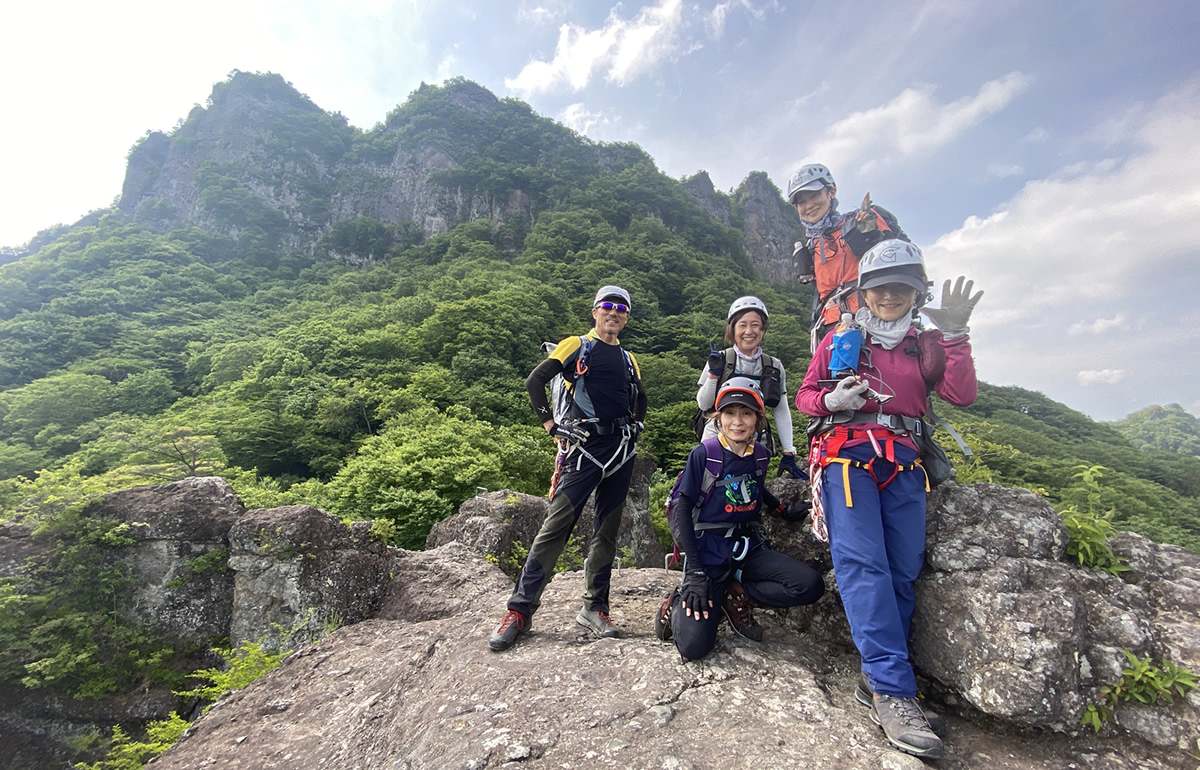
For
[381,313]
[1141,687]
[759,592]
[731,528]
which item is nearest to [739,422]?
[731,528]

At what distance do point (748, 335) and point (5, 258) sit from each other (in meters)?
113

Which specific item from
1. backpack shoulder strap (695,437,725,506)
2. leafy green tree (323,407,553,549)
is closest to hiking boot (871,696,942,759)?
backpack shoulder strap (695,437,725,506)

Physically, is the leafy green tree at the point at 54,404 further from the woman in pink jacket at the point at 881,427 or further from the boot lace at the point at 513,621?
the woman in pink jacket at the point at 881,427

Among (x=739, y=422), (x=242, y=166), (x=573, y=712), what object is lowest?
(x=573, y=712)

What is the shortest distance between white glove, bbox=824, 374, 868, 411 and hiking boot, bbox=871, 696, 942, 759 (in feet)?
5.25

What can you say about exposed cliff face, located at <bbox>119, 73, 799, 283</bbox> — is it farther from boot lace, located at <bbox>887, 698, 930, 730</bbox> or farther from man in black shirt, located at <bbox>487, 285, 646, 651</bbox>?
boot lace, located at <bbox>887, 698, 930, 730</bbox>

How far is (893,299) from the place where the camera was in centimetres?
326

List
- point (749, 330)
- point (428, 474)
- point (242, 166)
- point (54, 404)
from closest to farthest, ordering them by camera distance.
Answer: point (749, 330) → point (428, 474) → point (54, 404) → point (242, 166)

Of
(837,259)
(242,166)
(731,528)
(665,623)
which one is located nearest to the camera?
(731,528)

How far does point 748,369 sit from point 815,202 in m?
2.34

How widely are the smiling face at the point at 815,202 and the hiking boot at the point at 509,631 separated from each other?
5101 millimetres

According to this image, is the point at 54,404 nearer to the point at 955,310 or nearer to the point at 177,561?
the point at 177,561

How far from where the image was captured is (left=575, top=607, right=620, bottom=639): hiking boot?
3.97 meters

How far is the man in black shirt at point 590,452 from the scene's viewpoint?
408 centimetres
